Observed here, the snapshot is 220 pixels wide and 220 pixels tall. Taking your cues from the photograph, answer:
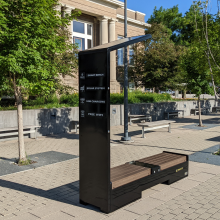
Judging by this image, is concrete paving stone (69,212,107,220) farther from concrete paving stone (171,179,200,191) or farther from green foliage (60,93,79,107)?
green foliage (60,93,79,107)

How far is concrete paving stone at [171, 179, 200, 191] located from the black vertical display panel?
193 cm

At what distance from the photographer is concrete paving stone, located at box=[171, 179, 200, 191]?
5.60 m

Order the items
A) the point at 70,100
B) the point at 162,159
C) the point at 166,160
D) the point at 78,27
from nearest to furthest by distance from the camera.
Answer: the point at 166,160
the point at 162,159
the point at 70,100
the point at 78,27

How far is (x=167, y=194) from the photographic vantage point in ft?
17.2

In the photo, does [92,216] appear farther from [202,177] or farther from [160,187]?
[202,177]

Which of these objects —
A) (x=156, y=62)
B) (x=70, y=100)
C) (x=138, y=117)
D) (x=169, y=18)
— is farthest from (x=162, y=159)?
(x=169, y=18)

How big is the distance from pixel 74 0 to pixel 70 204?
23.9 m

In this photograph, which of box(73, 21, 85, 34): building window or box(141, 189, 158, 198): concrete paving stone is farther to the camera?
box(73, 21, 85, 34): building window

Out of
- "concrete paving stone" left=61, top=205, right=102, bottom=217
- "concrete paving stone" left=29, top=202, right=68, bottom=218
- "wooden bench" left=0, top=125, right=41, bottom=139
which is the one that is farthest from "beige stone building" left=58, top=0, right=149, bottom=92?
"concrete paving stone" left=61, top=205, right=102, bottom=217

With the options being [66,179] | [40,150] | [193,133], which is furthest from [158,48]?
[66,179]

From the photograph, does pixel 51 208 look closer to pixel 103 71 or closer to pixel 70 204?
pixel 70 204

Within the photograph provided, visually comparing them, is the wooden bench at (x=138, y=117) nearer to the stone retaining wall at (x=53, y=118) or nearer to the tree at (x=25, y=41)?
the stone retaining wall at (x=53, y=118)

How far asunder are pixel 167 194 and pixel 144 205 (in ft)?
2.34

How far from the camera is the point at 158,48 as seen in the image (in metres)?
26.3
